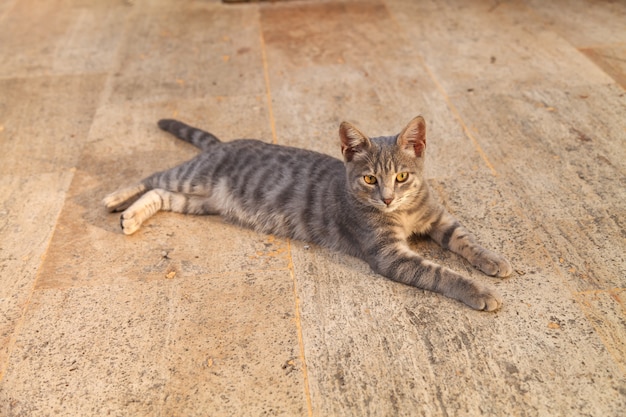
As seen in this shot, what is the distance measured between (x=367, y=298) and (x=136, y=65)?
3793 mm

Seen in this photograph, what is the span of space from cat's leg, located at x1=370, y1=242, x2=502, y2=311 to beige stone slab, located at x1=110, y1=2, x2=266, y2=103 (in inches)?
99.3

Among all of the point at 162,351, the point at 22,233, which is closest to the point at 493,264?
the point at 162,351

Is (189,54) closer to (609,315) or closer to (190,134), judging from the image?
(190,134)

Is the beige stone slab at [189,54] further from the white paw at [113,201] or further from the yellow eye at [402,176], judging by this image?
the yellow eye at [402,176]

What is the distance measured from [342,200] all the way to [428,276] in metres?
0.69

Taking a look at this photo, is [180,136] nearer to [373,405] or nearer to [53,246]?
[53,246]

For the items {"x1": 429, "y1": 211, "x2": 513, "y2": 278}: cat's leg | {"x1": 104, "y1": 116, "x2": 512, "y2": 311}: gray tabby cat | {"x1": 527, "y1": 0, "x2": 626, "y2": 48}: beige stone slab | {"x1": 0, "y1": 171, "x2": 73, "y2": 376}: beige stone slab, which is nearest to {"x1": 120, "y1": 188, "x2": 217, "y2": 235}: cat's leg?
{"x1": 104, "y1": 116, "x2": 512, "y2": 311}: gray tabby cat

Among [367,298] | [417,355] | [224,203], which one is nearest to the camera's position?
[417,355]

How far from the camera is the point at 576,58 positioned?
548cm

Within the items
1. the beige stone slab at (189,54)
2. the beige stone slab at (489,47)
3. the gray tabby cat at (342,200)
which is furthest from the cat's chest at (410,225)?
the beige stone slab at (189,54)

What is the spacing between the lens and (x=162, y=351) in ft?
9.60

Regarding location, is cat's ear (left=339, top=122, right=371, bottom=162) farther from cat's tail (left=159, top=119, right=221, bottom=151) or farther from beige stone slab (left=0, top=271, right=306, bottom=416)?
cat's tail (left=159, top=119, right=221, bottom=151)

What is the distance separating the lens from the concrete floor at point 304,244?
2721mm

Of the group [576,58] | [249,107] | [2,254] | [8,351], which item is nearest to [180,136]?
[249,107]
